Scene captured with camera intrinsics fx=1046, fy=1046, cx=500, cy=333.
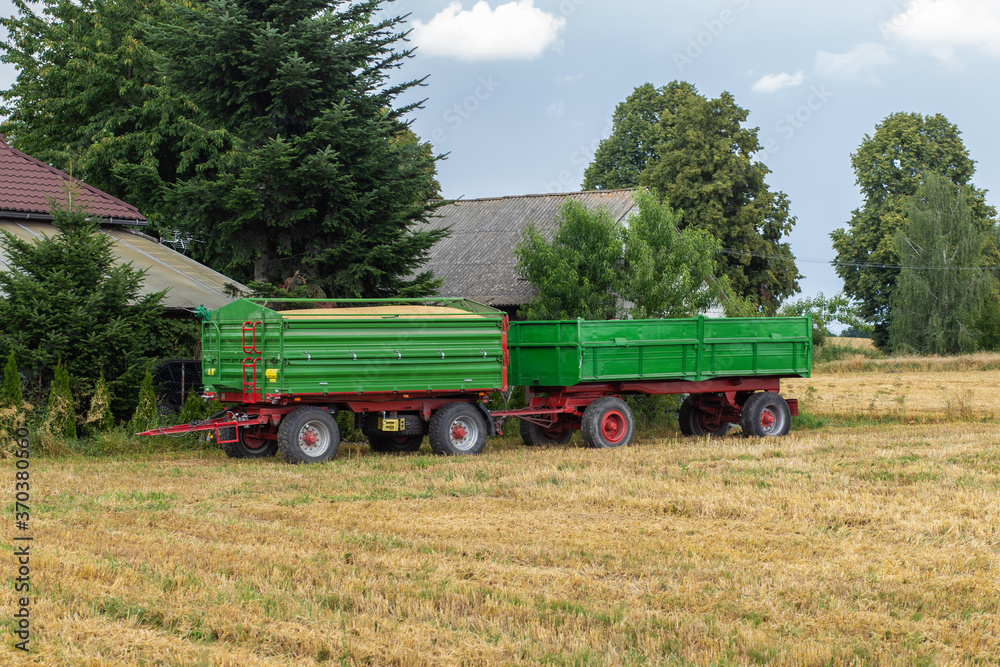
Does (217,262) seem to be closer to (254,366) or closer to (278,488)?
(254,366)

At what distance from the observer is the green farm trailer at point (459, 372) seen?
13.9 m

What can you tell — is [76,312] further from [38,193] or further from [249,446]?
[38,193]

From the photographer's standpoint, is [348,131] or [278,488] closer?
[278,488]

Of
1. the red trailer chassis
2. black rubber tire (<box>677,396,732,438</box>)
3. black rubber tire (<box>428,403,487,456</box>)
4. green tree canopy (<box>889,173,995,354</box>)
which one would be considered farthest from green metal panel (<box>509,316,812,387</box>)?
green tree canopy (<box>889,173,995,354</box>)

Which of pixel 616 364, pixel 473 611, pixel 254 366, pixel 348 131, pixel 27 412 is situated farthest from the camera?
pixel 348 131

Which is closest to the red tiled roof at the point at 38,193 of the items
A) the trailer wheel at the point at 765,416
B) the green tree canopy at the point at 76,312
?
the green tree canopy at the point at 76,312

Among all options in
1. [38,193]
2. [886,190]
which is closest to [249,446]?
[38,193]

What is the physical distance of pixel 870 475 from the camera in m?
11.8

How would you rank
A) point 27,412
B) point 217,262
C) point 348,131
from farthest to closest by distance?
point 217,262 < point 348,131 < point 27,412

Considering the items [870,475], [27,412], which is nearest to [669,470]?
[870,475]

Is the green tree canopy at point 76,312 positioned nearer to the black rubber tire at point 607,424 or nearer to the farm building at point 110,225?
the farm building at point 110,225

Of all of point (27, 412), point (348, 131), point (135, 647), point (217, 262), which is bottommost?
point (135, 647)

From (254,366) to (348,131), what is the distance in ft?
18.6

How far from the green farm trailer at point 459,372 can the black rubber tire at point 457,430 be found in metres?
0.02
